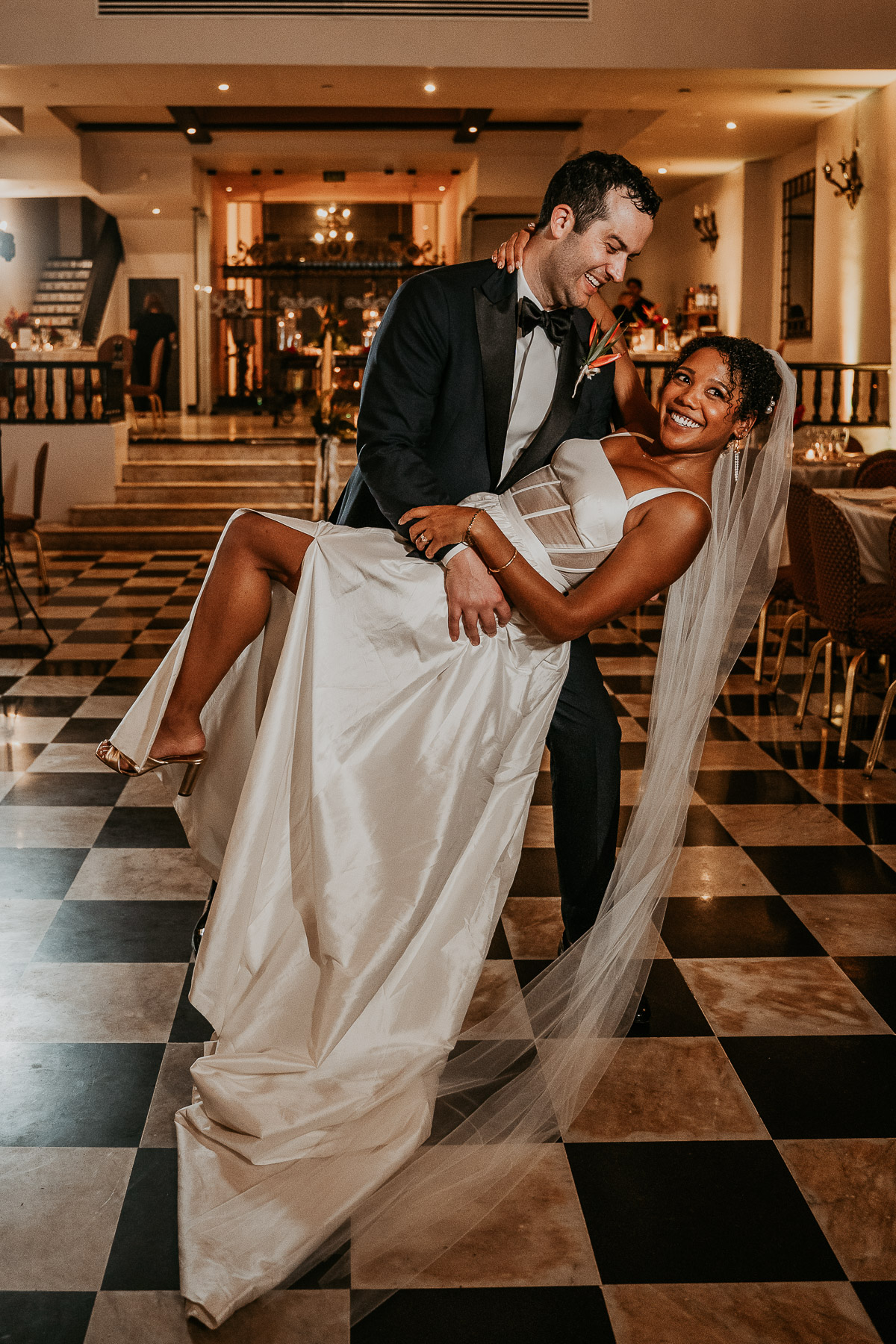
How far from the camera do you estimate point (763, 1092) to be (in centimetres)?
227

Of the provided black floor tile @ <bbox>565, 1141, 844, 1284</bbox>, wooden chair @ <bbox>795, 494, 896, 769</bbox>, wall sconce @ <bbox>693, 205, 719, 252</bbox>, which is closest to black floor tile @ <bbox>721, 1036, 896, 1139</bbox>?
black floor tile @ <bbox>565, 1141, 844, 1284</bbox>

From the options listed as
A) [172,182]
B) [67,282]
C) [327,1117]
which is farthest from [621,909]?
[67,282]

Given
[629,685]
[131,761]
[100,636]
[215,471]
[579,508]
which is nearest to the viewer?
[579,508]

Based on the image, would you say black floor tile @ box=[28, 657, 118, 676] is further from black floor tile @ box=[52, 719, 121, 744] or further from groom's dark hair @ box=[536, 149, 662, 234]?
groom's dark hair @ box=[536, 149, 662, 234]

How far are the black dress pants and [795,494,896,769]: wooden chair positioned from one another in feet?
7.03

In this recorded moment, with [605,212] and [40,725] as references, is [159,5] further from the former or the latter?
[605,212]

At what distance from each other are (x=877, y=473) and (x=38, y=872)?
5.00 m

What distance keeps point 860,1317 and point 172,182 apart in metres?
15.6

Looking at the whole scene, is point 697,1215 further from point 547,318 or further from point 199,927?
point 547,318

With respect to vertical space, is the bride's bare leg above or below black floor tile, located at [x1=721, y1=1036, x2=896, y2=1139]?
above

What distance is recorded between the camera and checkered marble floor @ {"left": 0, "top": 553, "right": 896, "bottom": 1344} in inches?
67.1

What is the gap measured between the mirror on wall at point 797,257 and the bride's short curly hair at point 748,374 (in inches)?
454

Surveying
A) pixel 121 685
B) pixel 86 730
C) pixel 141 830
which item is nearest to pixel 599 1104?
pixel 141 830

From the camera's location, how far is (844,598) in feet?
14.5
